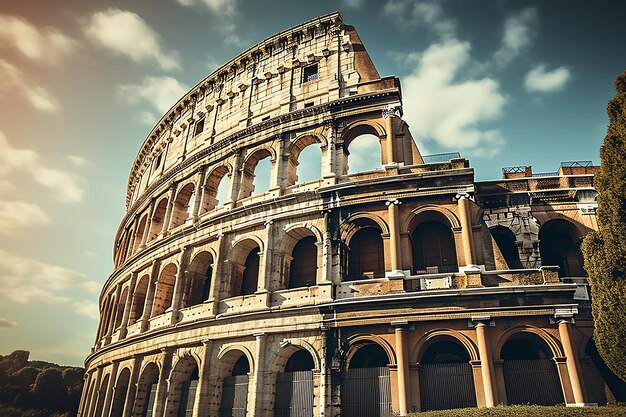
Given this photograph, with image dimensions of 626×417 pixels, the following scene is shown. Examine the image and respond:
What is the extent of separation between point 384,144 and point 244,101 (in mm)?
8472


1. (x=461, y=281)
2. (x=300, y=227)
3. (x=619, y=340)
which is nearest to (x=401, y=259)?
(x=461, y=281)

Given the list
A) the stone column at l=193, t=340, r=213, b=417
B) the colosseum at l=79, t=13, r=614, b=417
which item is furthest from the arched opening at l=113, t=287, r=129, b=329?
the stone column at l=193, t=340, r=213, b=417

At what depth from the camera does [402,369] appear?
1227 centimetres

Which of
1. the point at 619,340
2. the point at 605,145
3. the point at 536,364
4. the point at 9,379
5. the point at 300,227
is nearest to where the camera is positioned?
the point at 619,340

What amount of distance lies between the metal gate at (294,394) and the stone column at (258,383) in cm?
54

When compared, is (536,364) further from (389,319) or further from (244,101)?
(244,101)

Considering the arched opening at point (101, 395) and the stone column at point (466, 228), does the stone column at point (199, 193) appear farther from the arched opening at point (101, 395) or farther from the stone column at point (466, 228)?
the stone column at point (466, 228)

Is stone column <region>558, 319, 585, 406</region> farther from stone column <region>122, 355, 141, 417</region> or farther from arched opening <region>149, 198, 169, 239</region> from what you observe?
arched opening <region>149, 198, 169, 239</region>

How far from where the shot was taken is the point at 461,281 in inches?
513

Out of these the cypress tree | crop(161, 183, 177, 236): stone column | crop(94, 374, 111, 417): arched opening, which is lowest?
crop(94, 374, 111, 417): arched opening

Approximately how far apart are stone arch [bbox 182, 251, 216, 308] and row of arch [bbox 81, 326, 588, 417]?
8.50 ft

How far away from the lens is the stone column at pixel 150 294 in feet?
62.1

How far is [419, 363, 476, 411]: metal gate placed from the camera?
Result: 11.9 meters

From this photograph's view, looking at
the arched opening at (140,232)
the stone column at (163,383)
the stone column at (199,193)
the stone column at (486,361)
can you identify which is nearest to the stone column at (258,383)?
the stone column at (163,383)
